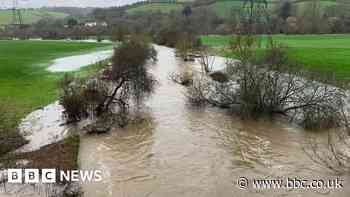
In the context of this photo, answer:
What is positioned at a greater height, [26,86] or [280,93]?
[280,93]

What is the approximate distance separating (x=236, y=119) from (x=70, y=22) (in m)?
157

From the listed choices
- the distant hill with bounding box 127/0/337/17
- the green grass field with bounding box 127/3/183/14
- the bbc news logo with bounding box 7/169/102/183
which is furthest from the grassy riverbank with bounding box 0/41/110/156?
the green grass field with bounding box 127/3/183/14

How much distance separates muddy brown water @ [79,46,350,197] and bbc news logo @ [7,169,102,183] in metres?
0.59

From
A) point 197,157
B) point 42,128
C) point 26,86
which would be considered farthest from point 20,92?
point 197,157

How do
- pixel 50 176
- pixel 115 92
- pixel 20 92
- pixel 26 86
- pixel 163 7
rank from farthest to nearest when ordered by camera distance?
pixel 163 7 → pixel 26 86 → pixel 20 92 → pixel 115 92 → pixel 50 176

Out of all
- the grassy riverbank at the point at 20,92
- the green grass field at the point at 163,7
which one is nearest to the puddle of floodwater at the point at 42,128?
the grassy riverbank at the point at 20,92

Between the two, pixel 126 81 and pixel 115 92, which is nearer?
pixel 115 92

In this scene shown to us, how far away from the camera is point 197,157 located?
1781cm

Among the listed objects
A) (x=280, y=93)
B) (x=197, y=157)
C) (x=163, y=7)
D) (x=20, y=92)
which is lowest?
(x=197, y=157)

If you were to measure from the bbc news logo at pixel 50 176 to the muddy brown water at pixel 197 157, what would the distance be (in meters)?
0.59

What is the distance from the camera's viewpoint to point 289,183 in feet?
48.6

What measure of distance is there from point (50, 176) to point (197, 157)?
261 inches

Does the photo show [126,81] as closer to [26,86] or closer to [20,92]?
[20,92]

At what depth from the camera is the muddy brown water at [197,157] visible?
14.4m
